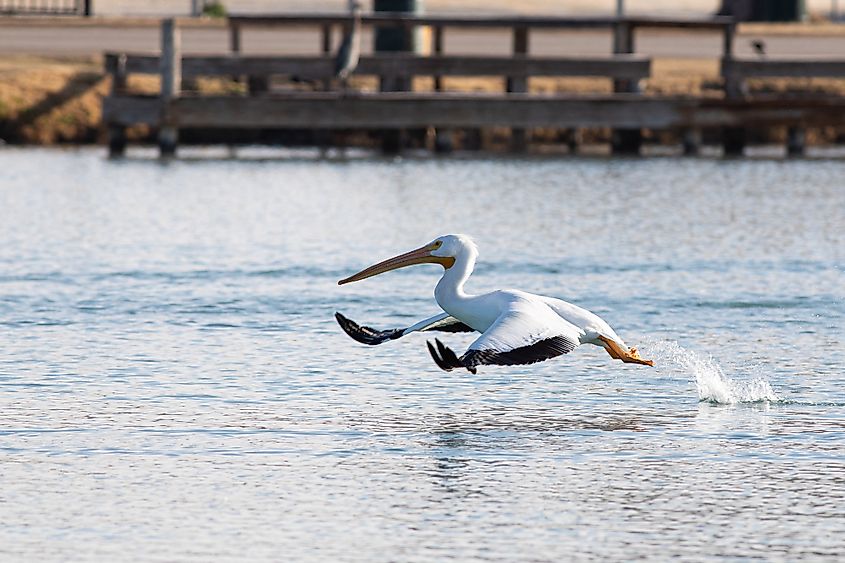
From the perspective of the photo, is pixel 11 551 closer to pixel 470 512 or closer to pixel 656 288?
pixel 470 512

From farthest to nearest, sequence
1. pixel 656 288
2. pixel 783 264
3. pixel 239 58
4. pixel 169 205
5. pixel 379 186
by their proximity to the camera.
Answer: pixel 239 58 → pixel 379 186 → pixel 169 205 → pixel 783 264 → pixel 656 288

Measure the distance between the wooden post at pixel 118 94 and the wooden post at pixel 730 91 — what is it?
1032cm

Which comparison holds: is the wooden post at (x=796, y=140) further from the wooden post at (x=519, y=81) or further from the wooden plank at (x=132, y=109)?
the wooden plank at (x=132, y=109)

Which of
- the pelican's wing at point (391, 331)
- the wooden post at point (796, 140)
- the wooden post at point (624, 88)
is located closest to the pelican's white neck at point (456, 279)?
the pelican's wing at point (391, 331)

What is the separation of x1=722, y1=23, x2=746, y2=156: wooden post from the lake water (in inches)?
385

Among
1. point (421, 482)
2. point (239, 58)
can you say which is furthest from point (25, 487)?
point (239, 58)

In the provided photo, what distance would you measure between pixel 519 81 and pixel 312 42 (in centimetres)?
2194

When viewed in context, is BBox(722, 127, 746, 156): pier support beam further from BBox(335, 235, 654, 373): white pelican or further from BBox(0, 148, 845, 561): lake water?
BBox(335, 235, 654, 373): white pelican

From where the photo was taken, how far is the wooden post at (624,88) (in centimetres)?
3381

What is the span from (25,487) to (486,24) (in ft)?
81.0

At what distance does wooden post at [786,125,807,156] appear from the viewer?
33625 mm

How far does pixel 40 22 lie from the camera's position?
1873 inches

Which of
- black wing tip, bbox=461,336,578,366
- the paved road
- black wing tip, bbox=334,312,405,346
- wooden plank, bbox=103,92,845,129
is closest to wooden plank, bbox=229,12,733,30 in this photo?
wooden plank, bbox=103,92,845,129

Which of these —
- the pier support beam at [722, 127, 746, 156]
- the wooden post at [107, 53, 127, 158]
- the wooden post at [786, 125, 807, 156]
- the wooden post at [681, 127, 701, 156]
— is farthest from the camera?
the pier support beam at [722, 127, 746, 156]
